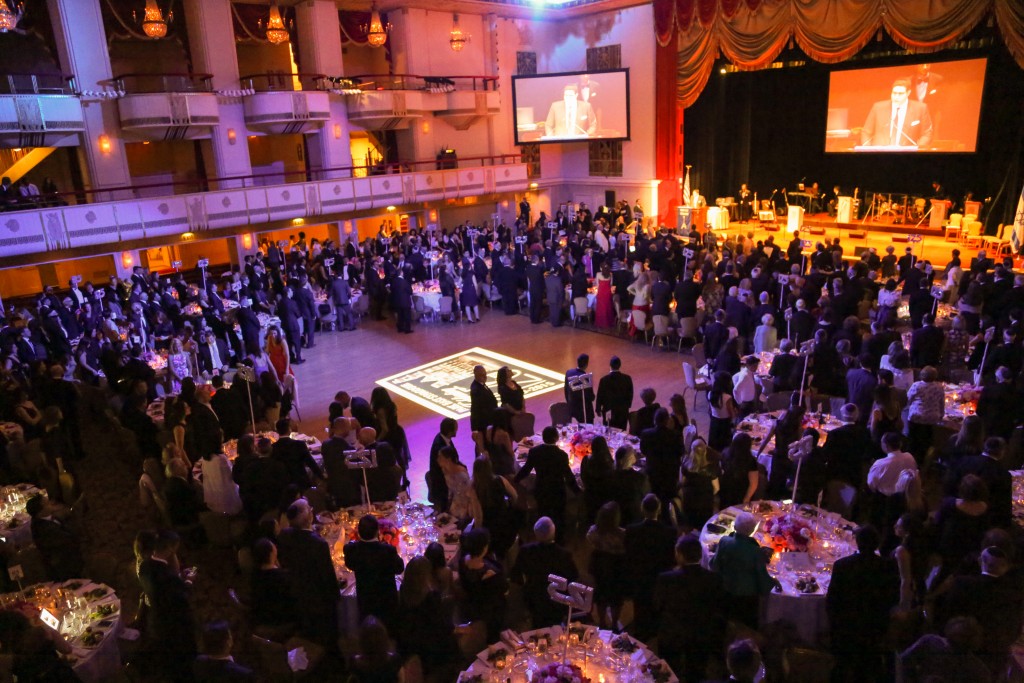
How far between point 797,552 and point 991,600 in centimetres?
135

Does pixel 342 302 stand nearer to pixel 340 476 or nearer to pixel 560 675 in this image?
pixel 340 476

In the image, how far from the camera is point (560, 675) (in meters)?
4.48

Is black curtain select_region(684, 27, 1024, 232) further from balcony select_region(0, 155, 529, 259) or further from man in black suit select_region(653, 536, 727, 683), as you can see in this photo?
man in black suit select_region(653, 536, 727, 683)

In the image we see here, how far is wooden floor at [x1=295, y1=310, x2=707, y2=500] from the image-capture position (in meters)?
11.1

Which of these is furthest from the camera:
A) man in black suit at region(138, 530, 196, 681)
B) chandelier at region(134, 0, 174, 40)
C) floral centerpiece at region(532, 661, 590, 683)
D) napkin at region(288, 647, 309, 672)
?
chandelier at region(134, 0, 174, 40)

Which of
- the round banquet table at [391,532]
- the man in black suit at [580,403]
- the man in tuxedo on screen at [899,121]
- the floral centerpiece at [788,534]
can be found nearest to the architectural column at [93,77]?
the man in black suit at [580,403]

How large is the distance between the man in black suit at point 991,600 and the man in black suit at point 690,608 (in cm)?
150

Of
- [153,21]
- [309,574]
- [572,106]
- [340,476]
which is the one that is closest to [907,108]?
[572,106]

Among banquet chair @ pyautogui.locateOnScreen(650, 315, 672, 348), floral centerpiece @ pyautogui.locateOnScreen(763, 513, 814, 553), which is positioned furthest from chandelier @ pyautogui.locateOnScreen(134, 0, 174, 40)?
floral centerpiece @ pyautogui.locateOnScreen(763, 513, 814, 553)

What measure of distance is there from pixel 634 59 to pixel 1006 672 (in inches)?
913

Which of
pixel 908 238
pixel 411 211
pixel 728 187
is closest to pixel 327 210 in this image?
pixel 411 211

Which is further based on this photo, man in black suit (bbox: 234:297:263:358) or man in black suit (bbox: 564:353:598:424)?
man in black suit (bbox: 234:297:263:358)

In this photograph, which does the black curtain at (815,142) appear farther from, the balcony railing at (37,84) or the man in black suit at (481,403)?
the balcony railing at (37,84)

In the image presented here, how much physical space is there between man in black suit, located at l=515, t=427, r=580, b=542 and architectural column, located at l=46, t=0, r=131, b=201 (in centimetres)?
1726
